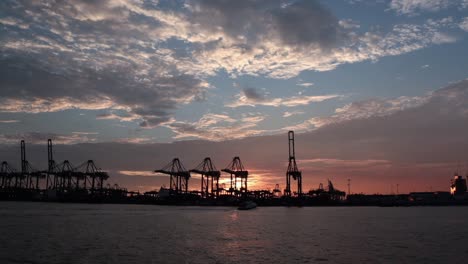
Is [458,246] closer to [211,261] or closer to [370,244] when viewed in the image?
[370,244]

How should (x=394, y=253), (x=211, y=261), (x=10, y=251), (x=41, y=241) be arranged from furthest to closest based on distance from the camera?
(x=41, y=241) < (x=394, y=253) < (x=10, y=251) < (x=211, y=261)

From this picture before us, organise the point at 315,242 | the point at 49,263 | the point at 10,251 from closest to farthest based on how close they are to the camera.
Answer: the point at 49,263 < the point at 10,251 < the point at 315,242

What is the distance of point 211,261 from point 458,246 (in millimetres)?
26515

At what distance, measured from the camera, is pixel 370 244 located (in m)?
43.4

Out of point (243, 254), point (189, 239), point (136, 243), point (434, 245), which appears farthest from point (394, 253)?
point (136, 243)

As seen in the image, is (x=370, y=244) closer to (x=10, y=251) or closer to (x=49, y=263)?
(x=49, y=263)

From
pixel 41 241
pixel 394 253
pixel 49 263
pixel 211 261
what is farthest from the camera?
pixel 41 241

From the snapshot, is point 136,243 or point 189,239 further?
point 189,239

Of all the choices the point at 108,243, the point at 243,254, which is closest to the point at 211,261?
the point at 243,254

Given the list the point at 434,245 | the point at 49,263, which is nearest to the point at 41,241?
the point at 49,263

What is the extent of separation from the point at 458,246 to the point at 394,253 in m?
10.1

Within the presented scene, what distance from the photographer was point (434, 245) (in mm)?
43125

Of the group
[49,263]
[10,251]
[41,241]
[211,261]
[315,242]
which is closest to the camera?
[49,263]

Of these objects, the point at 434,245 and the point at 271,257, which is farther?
the point at 434,245
